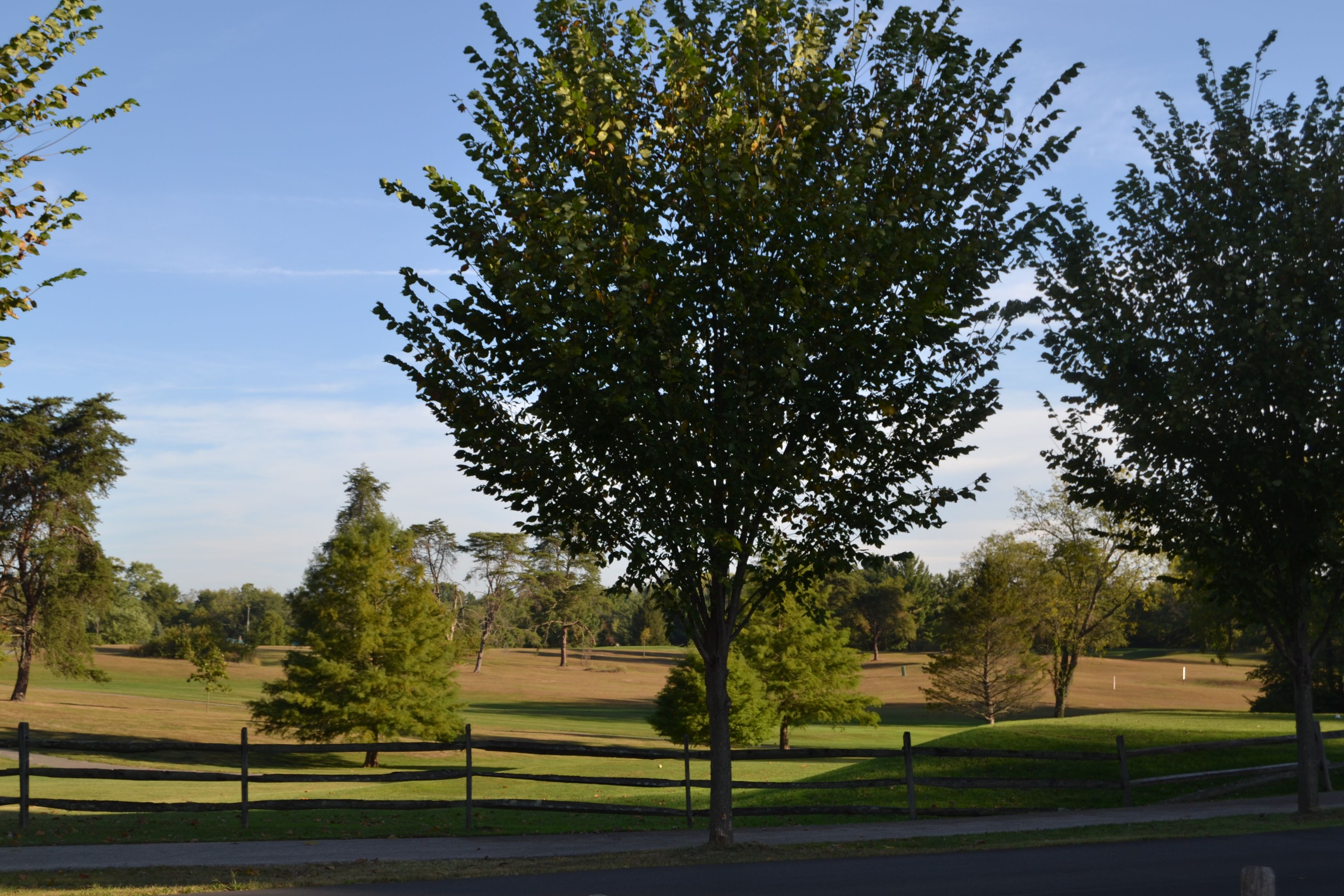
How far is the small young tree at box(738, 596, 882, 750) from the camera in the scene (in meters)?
42.6

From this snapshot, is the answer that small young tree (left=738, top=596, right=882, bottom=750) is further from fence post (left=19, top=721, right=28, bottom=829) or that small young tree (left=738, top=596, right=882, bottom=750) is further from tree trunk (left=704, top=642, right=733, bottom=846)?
fence post (left=19, top=721, right=28, bottom=829)

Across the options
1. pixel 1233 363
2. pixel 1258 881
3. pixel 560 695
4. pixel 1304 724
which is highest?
pixel 1233 363

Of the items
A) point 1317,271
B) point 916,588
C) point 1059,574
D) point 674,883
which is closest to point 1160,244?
point 1317,271

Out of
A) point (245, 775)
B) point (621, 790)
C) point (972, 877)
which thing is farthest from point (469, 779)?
point (621, 790)

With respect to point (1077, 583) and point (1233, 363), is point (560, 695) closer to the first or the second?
point (1077, 583)

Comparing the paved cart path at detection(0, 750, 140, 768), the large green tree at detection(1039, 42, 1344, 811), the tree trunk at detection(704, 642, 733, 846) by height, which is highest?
the large green tree at detection(1039, 42, 1344, 811)

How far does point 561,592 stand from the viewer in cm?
10100

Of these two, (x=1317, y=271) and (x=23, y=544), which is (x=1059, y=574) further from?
(x=23, y=544)

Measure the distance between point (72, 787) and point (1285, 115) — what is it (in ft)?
99.6

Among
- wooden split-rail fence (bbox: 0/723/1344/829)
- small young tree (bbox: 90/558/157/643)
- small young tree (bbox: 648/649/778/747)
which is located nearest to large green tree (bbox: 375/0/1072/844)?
wooden split-rail fence (bbox: 0/723/1344/829)

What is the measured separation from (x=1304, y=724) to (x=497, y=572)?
280ft

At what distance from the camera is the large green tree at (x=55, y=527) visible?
49.6 m

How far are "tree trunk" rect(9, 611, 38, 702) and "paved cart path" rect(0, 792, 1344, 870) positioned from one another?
4401cm

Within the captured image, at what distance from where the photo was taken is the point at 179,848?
12.6 meters
